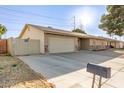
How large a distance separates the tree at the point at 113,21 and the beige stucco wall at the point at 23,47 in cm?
1415

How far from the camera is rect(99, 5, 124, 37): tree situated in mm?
19700

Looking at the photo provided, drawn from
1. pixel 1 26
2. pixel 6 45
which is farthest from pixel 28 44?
pixel 1 26

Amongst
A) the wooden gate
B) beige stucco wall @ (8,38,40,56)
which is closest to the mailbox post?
beige stucco wall @ (8,38,40,56)

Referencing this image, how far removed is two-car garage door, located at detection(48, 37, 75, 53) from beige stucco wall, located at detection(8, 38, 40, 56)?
56.2 inches

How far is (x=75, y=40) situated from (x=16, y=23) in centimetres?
1609

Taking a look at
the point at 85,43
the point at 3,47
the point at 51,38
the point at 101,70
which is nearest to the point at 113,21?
the point at 85,43

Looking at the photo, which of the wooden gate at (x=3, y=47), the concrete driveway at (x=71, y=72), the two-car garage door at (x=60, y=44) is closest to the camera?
the concrete driveway at (x=71, y=72)

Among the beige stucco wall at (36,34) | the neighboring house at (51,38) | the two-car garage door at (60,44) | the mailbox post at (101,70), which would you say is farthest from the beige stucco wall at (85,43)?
the mailbox post at (101,70)

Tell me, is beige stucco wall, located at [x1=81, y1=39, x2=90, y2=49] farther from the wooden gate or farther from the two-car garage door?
the wooden gate

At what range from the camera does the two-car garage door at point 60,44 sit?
13258 mm

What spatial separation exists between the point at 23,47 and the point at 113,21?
1727cm

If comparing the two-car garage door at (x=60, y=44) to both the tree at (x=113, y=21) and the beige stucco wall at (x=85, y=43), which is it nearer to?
Answer: the beige stucco wall at (x=85, y=43)

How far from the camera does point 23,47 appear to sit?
1152cm
